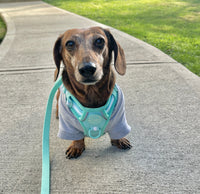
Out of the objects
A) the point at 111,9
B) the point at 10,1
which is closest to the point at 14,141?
the point at 111,9

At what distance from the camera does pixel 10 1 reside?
12430 mm

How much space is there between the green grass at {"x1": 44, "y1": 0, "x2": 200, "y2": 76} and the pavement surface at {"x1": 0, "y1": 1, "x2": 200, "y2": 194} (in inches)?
26.3

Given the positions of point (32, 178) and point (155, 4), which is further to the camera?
point (155, 4)

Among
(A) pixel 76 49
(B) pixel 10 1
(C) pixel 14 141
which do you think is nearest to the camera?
(A) pixel 76 49

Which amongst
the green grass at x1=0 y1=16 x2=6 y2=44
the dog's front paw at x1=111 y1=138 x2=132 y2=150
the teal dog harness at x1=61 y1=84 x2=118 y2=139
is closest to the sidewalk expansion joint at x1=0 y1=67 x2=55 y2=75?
the teal dog harness at x1=61 y1=84 x2=118 y2=139

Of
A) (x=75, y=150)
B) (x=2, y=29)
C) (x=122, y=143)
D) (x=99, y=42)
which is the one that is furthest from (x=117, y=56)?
(x=2, y=29)

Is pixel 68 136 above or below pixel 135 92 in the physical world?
above

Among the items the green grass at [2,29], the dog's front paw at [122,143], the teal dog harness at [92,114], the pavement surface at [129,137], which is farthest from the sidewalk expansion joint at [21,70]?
the green grass at [2,29]

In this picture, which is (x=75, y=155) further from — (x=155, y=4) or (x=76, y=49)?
(x=155, y=4)

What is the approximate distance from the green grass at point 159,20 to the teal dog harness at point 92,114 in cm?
229

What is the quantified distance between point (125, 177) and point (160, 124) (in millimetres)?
850

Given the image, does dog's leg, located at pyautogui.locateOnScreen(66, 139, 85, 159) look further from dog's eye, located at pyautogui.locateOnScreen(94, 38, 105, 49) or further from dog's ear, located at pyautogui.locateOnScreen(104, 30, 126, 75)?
dog's eye, located at pyautogui.locateOnScreen(94, 38, 105, 49)

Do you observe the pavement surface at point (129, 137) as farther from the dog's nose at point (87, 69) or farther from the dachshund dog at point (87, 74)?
the dog's nose at point (87, 69)

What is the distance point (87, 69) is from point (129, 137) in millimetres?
1009
